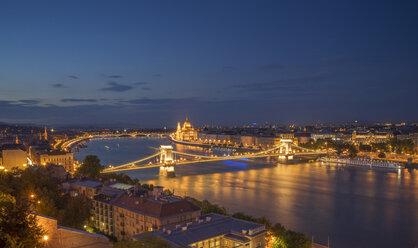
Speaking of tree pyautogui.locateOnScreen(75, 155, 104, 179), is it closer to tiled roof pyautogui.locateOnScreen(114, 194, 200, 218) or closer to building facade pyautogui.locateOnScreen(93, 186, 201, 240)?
building facade pyautogui.locateOnScreen(93, 186, 201, 240)

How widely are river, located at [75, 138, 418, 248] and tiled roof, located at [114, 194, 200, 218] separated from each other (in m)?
2.60

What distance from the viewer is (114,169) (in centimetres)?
1141

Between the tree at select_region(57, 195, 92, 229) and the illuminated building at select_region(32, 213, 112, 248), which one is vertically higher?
the illuminated building at select_region(32, 213, 112, 248)

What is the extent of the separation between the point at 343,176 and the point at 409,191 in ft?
10.3

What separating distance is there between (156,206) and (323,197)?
19.9ft

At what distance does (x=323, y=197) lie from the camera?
31.0ft

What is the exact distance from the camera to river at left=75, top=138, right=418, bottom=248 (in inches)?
259

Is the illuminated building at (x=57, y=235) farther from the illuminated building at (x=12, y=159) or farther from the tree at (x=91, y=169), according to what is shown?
the illuminated building at (x=12, y=159)

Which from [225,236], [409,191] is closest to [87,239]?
[225,236]

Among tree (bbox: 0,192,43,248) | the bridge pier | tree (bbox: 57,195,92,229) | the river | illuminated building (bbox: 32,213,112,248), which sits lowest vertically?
the river

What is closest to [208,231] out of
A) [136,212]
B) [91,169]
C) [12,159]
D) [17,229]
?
[136,212]

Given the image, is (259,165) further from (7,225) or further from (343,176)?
(7,225)

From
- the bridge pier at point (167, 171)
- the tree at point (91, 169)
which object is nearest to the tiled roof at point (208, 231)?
the tree at point (91, 169)

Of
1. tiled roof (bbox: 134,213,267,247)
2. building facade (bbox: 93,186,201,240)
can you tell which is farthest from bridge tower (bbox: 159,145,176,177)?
tiled roof (bbox: 134,213,267,247)
